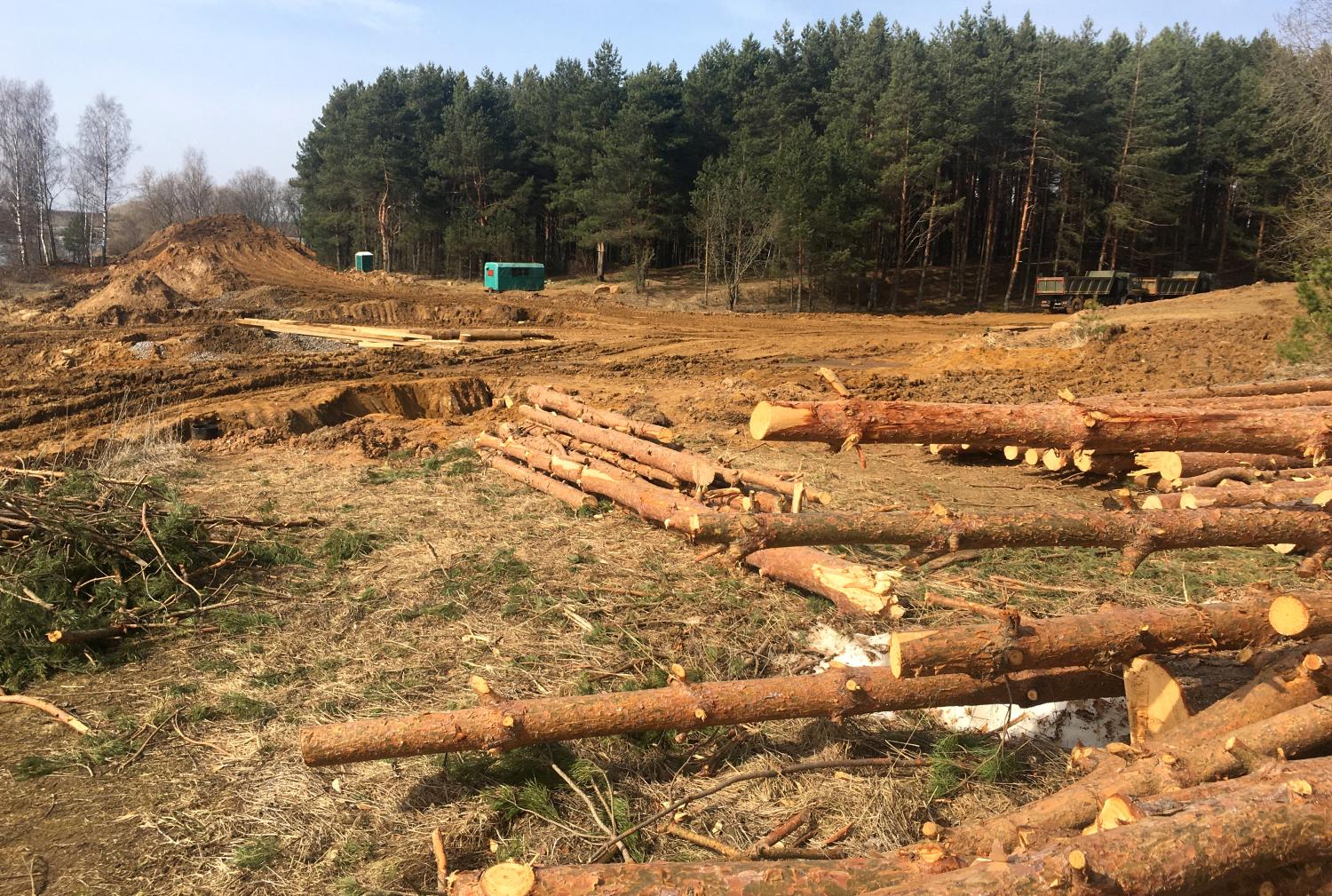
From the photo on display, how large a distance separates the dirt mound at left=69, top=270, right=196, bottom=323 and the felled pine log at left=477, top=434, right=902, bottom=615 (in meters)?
22.3

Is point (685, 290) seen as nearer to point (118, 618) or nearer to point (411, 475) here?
point (411, 475)

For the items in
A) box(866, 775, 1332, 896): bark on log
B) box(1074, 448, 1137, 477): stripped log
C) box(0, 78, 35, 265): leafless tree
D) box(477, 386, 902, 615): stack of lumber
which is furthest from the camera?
box(0, 78, 35, 265): leafless tree

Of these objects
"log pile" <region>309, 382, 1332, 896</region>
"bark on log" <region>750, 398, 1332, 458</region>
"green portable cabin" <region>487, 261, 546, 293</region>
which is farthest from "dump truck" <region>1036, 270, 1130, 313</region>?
"log pile" <region>309, 382, 1332, 896</region>

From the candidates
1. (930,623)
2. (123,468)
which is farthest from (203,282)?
(930,623)

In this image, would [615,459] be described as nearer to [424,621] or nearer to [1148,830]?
[424,621]

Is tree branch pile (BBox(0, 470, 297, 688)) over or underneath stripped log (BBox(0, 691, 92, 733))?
over

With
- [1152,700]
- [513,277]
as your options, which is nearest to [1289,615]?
[1152,700]

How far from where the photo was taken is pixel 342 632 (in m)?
5.21

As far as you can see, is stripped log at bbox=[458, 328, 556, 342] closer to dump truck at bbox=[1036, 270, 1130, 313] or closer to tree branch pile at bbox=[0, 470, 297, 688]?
tree branch pile at bbox=[0, 470, 297, 688]

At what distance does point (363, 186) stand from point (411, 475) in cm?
4656

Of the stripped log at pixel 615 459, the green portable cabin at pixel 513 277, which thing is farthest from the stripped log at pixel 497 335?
the green portable cabin at pixel 513 277

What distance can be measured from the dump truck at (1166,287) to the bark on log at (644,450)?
2788cm

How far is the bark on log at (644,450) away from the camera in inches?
271

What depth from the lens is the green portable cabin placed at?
38219 millimetres
